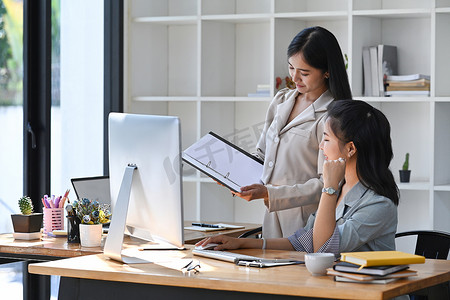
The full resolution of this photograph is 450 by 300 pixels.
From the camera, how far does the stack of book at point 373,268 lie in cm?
204

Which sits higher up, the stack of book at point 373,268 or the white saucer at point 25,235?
the stack of book at point 373,268

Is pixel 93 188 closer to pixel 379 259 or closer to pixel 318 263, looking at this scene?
pixel 318 263

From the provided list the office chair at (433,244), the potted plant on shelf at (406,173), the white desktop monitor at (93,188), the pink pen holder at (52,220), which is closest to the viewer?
the office chair at (433,244)

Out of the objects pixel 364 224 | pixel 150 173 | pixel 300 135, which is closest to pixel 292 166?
pixel 300 135

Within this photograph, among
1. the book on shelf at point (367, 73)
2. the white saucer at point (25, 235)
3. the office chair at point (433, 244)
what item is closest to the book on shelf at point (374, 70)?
the book on shelf at point (367, 73)

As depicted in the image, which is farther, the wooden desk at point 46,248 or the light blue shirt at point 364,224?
the wooden desk at point 46,248

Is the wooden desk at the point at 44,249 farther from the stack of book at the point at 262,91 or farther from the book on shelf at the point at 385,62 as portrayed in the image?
the book on shelf at the point at 385,62

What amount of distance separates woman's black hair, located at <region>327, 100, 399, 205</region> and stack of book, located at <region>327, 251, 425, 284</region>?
1.31ft

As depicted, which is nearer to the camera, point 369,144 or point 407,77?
point 369,144

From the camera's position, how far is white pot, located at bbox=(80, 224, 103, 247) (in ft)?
9.64

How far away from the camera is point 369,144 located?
8.25ft

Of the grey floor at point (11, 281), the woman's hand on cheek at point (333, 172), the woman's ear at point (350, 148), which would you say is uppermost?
the woman's ear at point (350, 148)

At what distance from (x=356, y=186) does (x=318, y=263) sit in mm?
467

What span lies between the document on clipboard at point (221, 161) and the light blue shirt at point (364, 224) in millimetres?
633
